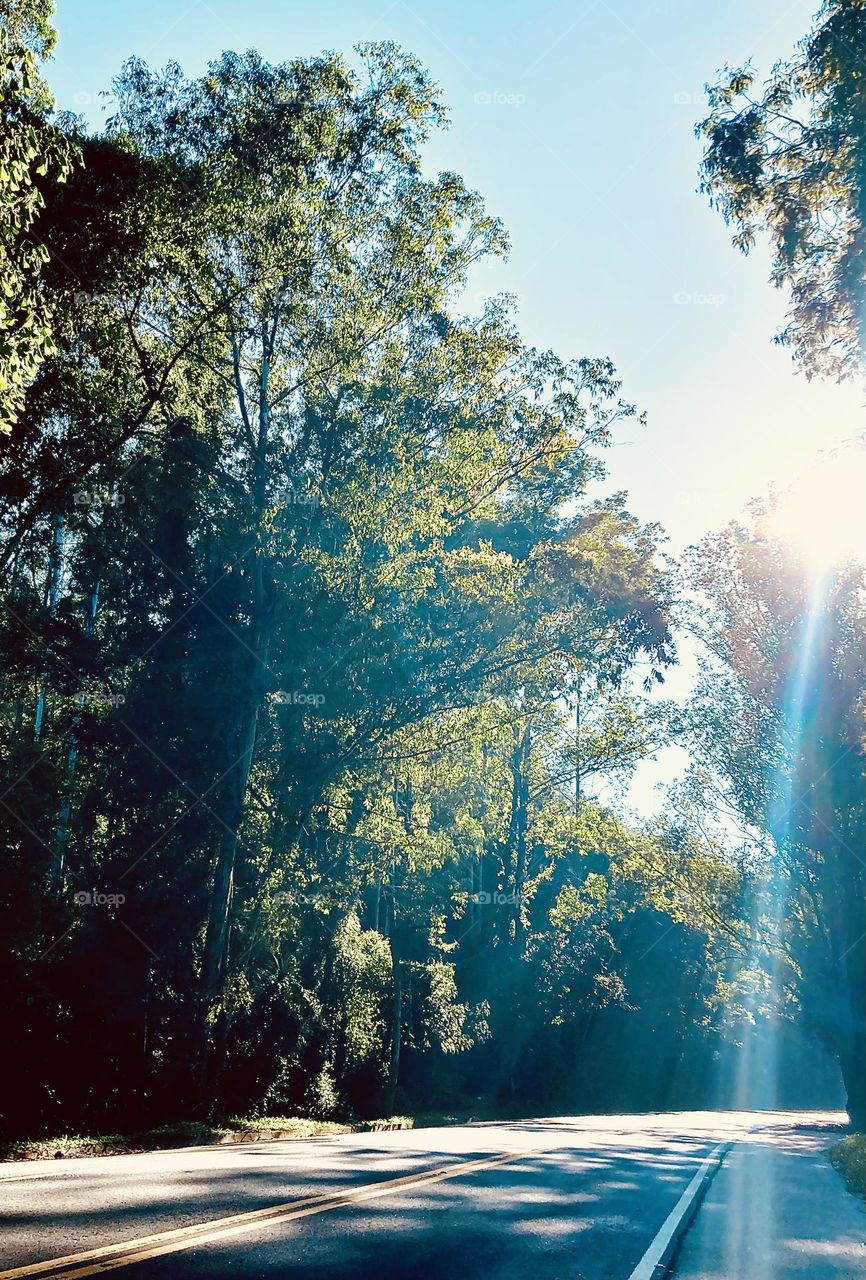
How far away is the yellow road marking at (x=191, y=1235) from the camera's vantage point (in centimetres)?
484

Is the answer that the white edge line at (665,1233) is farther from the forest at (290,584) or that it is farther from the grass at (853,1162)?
the forest at (290,584)

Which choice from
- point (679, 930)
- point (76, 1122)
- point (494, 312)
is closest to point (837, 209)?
point (494, 312)

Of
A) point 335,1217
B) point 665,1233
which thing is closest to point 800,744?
point 665,1233

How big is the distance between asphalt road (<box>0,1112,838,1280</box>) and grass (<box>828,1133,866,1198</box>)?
175 centimetres

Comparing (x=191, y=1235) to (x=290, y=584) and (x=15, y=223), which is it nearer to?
(x=15, y=223)

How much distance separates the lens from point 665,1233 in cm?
736

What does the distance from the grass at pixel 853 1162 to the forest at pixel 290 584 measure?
9515 mm

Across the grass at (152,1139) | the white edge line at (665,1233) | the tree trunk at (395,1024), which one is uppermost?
the tree trunk at (395,1024)

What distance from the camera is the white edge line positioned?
596 cm

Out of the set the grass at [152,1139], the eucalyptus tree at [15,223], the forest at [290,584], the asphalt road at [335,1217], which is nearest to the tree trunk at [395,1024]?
the forest at [290,584]

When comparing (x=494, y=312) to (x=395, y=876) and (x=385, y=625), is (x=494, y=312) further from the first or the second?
(x=395, y=876)

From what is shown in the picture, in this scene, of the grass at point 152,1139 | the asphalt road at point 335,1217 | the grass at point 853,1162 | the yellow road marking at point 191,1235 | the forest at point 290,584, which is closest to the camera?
the yellow road marking at point 191,1235

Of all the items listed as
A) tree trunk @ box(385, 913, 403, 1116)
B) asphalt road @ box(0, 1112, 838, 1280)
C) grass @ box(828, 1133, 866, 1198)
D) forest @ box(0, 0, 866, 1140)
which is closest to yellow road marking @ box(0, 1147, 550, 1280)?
asphalt road @ box(0, 1112, 838, 1280)

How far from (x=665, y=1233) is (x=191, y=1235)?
344cm
